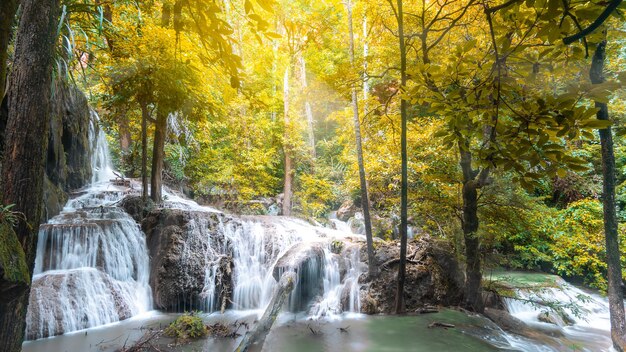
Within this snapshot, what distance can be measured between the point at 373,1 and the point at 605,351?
27.6 feet

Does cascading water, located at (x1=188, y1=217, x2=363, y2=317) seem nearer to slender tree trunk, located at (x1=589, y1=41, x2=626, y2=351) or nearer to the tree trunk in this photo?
the tree trunk

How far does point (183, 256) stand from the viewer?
8.13 metres

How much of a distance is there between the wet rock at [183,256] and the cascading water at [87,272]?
37 cm

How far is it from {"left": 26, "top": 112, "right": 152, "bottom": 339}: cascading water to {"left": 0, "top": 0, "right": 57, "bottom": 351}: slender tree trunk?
442 cm

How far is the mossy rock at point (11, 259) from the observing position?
176 centimetres

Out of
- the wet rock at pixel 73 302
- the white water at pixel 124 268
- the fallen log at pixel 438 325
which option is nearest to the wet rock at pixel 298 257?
the white water at pixel 124 268

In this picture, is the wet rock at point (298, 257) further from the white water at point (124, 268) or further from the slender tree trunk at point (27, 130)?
the slender tree trunk at point (27, 130)

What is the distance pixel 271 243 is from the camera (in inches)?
374

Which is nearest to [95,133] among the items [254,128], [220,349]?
[254,128]

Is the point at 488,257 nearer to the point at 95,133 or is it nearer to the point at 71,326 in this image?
the point at 71,326

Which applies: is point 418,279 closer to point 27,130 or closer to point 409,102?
point 409,102

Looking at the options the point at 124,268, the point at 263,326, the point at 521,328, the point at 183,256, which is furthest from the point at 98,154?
the point at 521,328

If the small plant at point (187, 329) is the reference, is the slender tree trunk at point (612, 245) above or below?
above

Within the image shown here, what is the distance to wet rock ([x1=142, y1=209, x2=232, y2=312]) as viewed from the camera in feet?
25.5
